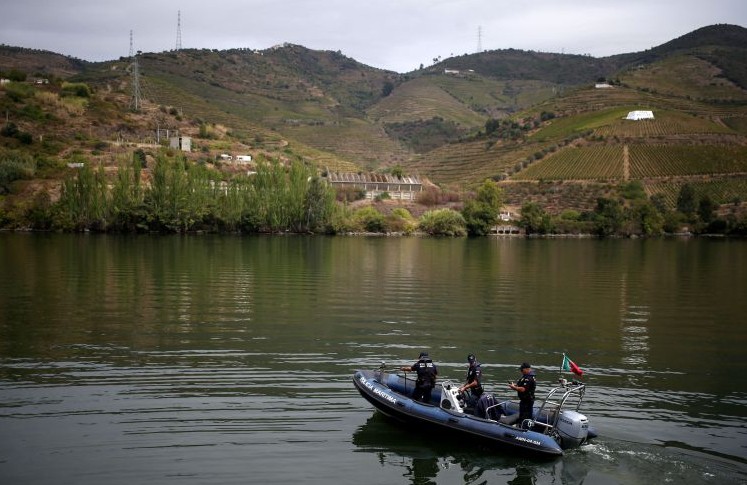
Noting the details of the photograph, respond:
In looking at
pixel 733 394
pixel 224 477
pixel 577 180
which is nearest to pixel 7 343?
pixel 224 477

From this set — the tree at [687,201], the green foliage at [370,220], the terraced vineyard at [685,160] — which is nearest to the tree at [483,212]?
the green foliage at [370,220]

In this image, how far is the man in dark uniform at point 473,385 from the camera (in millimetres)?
22155

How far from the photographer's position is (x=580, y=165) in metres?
176

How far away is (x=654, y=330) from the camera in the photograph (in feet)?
127

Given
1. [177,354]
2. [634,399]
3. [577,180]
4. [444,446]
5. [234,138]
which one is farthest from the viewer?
[234,138]

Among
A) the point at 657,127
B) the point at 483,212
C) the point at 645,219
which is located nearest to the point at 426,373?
the point at 483,212

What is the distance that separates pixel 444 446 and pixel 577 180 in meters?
156

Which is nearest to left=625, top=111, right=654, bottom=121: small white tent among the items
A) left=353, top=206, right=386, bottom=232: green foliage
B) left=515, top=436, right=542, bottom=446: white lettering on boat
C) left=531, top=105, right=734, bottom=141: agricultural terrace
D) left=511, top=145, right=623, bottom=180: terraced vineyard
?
left=531, top=105, right=734, bottom=141: agricultural terrace

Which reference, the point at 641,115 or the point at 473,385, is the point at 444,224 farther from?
the point at 473,385

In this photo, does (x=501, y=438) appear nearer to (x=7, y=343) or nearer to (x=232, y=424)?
(x=232, y=424)

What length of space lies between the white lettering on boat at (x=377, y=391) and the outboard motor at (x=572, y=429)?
518cm

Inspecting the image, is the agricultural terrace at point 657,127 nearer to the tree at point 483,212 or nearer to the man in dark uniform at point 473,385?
the tree at point 483,212

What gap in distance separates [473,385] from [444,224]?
11782cm

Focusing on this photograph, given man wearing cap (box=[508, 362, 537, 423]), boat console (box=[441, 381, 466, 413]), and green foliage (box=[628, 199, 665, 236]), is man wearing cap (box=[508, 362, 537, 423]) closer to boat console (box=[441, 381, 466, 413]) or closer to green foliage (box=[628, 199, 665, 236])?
boat console (box=[441, 381, 466, 413])
